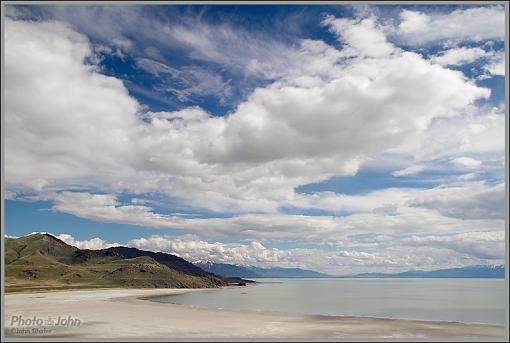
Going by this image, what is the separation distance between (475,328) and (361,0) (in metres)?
52.3

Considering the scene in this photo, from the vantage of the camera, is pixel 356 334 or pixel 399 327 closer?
pixel 356 334

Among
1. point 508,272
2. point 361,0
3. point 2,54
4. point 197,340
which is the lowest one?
point 197,340

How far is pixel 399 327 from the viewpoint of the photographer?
186 ft

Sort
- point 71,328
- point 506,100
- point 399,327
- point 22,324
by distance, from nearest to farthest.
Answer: point 506,100
point 71,328
point 22,324
point 399,327

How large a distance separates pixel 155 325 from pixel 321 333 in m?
21.4

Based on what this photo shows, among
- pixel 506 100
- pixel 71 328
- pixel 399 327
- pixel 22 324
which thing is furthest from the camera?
pixel 399 327

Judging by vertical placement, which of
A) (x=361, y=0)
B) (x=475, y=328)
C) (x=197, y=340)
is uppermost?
(x=361, y=0)

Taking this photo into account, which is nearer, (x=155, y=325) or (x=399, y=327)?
(x=155, y=325)

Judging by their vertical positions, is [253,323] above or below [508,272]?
below

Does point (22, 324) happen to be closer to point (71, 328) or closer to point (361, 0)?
point (71, 328)

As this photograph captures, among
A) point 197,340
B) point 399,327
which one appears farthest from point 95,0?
point 399,327

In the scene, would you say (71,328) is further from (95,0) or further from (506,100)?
(506,100)

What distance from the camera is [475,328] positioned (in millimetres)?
58094

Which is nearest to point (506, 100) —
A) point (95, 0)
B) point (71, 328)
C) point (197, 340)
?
point (197, 340)
